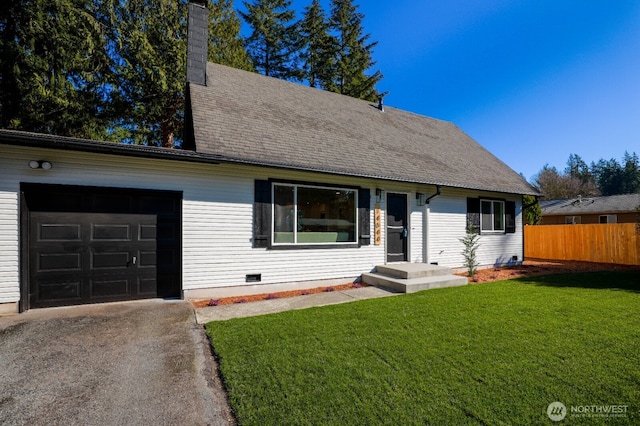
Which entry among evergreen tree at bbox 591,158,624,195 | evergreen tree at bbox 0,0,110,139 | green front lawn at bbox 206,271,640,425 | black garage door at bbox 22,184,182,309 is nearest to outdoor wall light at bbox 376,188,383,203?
green front lawn at bbox 206,271,640,425

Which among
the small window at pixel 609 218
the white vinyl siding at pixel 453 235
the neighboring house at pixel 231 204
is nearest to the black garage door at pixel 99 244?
the neighboring house at pixel 231 204

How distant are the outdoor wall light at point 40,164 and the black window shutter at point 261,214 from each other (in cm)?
345

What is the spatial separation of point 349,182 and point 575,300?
502 centimetres

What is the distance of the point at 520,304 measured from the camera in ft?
16.3

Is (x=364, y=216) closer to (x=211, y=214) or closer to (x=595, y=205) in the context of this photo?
(x=211, y=214)

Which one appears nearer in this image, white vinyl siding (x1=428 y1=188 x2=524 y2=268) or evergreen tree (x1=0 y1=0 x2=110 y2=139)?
white vinyl siding (x1=428 y1=188 x2=524 y2=268)

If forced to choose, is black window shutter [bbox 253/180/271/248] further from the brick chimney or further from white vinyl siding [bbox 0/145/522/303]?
the brick chimney

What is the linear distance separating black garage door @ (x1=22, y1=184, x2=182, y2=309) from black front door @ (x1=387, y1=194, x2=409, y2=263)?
5.24 m

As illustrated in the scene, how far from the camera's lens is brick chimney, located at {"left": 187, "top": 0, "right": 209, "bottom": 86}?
7.91 metres

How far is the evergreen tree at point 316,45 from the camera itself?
64.1 feet

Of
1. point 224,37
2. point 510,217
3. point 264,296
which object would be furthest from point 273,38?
point 264,296

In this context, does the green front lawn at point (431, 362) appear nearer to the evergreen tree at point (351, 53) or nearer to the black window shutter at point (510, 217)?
the black window shutter at point (510, 217)

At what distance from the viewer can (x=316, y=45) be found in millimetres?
19641

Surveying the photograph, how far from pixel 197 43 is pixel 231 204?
5439 millimetres
